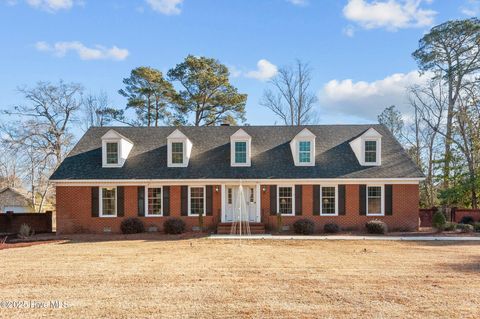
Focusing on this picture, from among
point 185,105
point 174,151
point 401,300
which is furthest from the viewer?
point 185,105

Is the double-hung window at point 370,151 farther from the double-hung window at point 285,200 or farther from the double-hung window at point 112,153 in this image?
the double-hung window at point 112,153

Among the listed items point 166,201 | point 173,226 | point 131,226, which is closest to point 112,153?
point 166,201

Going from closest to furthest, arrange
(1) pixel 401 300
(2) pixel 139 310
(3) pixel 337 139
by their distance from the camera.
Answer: (2) pixel 139 310, (1) pixel 401 300, (3) pixel 337 139

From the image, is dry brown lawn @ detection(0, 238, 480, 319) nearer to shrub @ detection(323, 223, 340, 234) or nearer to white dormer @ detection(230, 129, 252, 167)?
shrub @ detection(323, 223, 340, 234)

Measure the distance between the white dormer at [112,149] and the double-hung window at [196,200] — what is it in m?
4.53

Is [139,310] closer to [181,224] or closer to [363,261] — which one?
[363,261]

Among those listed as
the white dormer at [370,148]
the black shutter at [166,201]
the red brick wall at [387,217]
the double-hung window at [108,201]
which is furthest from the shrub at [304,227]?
the double-hung window at [108,201]

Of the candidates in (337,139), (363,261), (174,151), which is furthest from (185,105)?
(363,261)

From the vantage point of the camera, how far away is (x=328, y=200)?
805 inches

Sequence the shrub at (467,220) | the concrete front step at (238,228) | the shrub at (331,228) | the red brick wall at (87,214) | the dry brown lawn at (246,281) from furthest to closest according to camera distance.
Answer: the shrub at (467,220)
the red brick wall at (87,214)
the concrete front step at (238,228)
the shrub at (331,228)
the dry brown lawn at (246,281)

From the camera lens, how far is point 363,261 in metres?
12.0

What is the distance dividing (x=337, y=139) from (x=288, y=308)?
1742 centimetres

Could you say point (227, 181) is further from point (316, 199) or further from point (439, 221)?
point (439, 221)

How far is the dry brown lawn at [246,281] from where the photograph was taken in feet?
23.1
